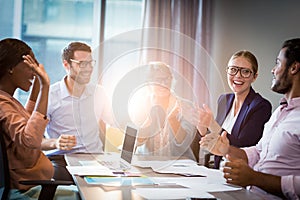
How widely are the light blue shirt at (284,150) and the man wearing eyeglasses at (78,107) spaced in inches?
51.3

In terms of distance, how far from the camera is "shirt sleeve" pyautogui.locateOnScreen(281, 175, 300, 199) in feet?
5.54

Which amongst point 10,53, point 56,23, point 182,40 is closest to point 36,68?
point 10,53

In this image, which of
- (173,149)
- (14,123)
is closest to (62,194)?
(14,123)

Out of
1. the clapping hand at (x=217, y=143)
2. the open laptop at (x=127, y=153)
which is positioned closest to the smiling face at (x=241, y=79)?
the clapping hand at (x=217, y=143)

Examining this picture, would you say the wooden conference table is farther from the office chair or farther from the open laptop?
the open laptop

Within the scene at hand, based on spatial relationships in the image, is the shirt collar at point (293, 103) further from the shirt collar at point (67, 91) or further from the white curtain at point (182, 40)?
the white curtain at point (182, 40)

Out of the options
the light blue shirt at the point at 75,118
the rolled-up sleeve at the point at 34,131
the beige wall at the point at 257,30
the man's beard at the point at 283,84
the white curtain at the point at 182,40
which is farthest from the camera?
the white curtain at the point at 182,40

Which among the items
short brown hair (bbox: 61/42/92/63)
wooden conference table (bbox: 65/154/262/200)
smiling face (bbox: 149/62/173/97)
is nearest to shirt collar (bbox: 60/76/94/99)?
short brown hair (bbox: 61/42/92/63)

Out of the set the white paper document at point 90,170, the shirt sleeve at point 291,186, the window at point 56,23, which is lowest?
the white paper document at point 90,170

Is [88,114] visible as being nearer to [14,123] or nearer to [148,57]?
[14,123]

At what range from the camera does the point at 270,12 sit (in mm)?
3727

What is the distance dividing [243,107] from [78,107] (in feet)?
3.64

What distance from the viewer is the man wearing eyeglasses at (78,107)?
117 inches

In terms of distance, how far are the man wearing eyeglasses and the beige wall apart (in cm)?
145
